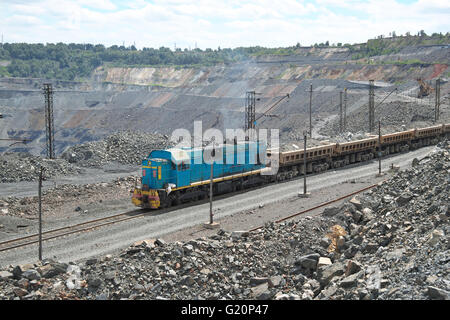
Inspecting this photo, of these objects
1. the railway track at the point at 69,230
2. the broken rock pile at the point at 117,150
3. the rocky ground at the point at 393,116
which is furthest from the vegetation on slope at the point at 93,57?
the railway track at the point at 69,230

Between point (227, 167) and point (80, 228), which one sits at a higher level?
point (227, 167)

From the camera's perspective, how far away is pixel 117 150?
57125 millimetres

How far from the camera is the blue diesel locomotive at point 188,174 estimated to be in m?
31.3

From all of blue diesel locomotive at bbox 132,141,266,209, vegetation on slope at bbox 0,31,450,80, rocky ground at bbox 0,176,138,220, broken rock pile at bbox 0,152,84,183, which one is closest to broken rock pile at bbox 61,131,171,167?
broken rock pile at bbox 0,152,84,183

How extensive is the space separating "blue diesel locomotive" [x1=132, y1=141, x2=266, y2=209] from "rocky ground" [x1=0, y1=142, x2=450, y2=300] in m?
8.71

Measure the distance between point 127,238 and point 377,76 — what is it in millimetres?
102978

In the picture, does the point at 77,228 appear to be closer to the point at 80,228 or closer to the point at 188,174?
the point at 80,228

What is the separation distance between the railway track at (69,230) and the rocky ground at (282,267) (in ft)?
19.9

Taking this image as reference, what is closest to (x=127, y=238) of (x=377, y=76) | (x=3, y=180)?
(x=3, y=180)

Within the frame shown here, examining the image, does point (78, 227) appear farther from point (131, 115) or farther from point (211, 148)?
point (131, 115)

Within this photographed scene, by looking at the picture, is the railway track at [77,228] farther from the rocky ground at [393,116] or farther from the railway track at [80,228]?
the rocky ground at [393,116]

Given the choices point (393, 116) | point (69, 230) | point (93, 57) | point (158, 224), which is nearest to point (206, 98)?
point (393, 116)

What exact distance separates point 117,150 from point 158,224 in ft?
101

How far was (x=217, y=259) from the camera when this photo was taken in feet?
64.4
